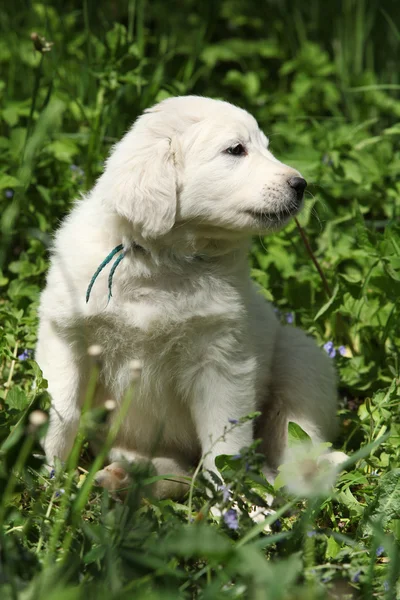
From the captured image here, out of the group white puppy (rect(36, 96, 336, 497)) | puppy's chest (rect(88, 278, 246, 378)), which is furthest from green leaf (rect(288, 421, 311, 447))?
puppy's chest (rect(88, 278, 246, 378))

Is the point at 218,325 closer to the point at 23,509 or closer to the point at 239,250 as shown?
the point at 239,250

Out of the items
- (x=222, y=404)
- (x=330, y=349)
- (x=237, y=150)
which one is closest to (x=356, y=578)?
(x=222, y=404)

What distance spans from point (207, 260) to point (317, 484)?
1.35 meters

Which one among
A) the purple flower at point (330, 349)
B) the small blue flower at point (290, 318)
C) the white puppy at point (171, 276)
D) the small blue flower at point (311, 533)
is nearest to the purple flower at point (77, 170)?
the white puppy at point (171, 276)

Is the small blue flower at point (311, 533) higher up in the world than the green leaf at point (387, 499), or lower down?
higher up

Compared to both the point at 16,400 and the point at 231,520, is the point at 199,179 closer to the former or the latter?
the point at 16,400

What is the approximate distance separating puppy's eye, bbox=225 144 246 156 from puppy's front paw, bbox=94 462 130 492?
4.19 feet

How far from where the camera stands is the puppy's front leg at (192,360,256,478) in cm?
297

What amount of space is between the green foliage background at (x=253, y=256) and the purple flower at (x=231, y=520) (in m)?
0.02

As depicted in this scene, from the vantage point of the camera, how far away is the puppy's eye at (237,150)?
2932 millimetres

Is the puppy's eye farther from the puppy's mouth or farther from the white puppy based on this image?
the puppy's mouth

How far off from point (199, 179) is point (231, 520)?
1.24 m

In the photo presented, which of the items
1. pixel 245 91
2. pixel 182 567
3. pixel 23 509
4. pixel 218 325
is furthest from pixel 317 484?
pixel 245 91

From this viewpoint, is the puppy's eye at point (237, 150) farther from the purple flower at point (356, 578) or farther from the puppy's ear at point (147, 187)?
the purple flower at point (356, 578)
